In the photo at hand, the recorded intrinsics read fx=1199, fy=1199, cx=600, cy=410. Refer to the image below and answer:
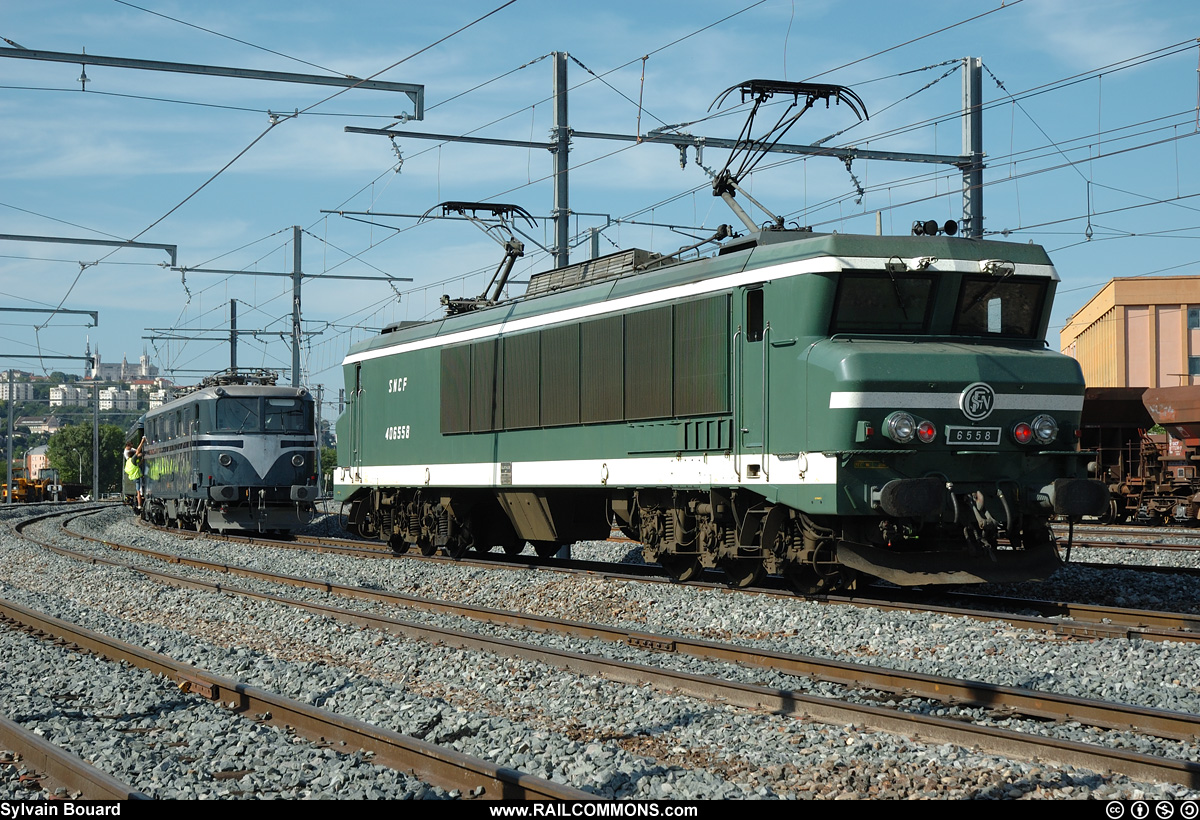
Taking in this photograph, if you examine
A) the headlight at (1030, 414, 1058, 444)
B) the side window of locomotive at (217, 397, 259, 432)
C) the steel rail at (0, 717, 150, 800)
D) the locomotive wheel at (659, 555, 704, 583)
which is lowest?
the steel rail at (0, 717, 150, 800)

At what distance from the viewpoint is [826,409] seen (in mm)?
11164

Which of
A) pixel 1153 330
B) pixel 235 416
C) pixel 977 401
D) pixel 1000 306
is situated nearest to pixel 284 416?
pixel 235 416

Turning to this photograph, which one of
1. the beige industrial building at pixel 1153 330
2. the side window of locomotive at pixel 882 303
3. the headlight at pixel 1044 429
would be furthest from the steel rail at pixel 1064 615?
the beige industrial building at pixel 1153 330

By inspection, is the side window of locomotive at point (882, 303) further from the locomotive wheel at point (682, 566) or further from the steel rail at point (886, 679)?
the locomotive wheel at point (682, 566)

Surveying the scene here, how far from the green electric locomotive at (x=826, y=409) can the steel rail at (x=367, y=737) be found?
5.50m

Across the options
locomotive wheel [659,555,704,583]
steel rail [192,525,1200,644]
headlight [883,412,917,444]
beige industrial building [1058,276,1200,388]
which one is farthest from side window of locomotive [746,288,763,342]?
beige industrial building [1058,276,1200,388]

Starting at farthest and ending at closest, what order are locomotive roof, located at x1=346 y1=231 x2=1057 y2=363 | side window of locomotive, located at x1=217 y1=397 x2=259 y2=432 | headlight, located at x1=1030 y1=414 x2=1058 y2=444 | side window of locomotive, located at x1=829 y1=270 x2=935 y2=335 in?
side window of locomotive, located at x1=217 y1=397 x2=259 y2=432
locomotive roof, located at x1=346 y1=231 x2=1057 y2=363
side window of locomotive, located at x1=829 y1=270 x2=935 y2=335
headlight, located at x1=1030 y1=414 x2=1058 y2=444

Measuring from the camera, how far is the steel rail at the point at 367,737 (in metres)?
5.64

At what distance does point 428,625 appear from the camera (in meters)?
11.3

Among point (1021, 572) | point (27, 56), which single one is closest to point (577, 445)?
point (1021, 572)

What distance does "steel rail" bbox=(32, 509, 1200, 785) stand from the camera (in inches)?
243

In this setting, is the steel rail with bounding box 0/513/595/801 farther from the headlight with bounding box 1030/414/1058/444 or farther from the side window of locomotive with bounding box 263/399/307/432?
the side window of locomotive with bounding box 263/399/307/432

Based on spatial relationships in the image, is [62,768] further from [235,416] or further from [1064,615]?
[235,416]

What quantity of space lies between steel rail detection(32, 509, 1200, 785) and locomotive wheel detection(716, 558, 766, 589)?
2.76m
